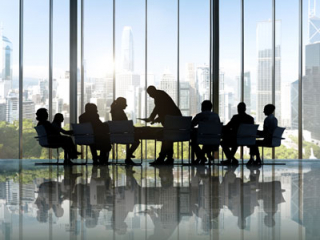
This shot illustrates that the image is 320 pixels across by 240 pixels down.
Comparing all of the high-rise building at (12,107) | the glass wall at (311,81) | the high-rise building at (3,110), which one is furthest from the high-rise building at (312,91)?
the high-rise building at (3,110)

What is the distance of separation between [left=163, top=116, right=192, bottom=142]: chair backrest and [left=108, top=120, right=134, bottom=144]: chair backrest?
0.67 m

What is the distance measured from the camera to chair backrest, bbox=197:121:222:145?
35.1ft

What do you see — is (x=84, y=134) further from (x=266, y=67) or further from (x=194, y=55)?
(x=266, y=67)

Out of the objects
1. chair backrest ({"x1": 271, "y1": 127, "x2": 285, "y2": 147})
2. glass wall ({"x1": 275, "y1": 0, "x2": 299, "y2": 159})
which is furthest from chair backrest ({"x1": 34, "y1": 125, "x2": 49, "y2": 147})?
glass wall ({"x1": 275, "y1": 0, "x2": 299, "y2": 159})

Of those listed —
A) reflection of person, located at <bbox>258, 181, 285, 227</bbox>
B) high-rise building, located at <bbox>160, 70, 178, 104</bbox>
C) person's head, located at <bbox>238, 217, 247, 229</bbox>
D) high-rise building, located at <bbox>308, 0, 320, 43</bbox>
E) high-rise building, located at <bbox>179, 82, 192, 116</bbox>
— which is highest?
high-rise building, located at <bbox>308, 0, 320, 43</bbox>

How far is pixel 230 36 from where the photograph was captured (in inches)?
574

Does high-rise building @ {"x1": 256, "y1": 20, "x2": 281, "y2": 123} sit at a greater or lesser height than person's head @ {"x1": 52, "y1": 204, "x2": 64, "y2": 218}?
greater

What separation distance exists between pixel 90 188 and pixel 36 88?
857 cm

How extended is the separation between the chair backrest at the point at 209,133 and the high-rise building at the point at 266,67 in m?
3.99

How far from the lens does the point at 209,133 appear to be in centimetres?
1075

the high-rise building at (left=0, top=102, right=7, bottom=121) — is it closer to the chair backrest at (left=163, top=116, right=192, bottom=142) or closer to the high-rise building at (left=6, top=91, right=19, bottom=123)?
the high-rise building at (left=6, top=91, right=19, bottom=123)

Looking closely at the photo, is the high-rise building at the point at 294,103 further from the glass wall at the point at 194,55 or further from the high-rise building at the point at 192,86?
the high-rise building at the point at 192,86

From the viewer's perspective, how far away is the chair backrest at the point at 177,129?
1063 cm

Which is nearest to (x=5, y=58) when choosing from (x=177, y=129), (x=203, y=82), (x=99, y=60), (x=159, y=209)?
(x=99, y=60)
